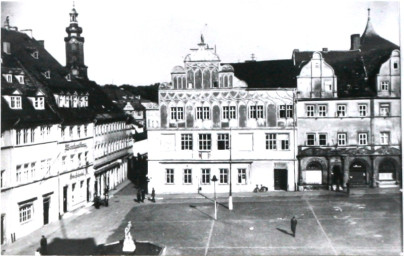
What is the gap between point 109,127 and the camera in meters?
44.4

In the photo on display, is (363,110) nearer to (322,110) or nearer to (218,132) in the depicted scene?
(322,110)

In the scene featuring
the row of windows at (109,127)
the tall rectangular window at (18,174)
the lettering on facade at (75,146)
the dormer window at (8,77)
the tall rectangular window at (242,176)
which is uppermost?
the dormer window at (8,77)

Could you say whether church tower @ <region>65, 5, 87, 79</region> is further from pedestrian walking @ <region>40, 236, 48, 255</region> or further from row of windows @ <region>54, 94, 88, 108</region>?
pedestrian walking @ <region>40, 236, 48, 255</region>

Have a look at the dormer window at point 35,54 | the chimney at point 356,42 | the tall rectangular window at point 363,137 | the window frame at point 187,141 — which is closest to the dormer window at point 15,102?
the dormer window at point 35,54

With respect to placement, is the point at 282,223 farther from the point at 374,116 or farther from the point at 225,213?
the point at 374,116

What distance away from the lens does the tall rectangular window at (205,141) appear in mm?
38531

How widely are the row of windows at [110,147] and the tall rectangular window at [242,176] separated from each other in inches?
484

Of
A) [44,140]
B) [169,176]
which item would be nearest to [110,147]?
[169,176]

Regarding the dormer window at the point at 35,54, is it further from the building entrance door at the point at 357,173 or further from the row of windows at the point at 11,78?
the building entrance door at the point at 357,173

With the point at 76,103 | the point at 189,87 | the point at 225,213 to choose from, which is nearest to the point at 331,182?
the point at 225,213

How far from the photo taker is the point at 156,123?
127ft

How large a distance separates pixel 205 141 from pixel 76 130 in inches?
411

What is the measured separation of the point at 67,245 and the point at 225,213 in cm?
1056

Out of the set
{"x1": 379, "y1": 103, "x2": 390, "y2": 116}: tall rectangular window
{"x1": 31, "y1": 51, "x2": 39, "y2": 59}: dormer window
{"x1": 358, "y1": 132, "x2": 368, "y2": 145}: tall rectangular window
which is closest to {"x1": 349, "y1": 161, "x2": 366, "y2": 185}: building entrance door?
{"x1": 358, "y1": 132, "x2": 368, "y2": 145}: tall rectangular window
